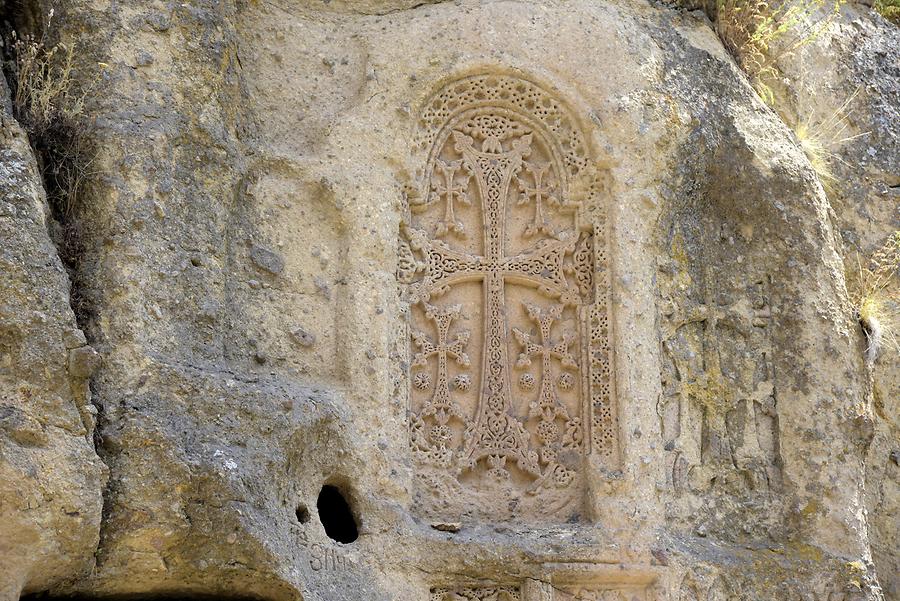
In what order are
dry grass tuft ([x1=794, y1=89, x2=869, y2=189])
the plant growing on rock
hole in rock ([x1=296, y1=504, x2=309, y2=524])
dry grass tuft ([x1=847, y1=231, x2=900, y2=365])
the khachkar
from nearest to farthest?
1. the plant growing on rock
2. hole in rock ([x1=296, y1=504, x2=309, y2=524])
3. the khachkar
4. dry grass tuft ([x1=847, y1=231, x2=900, y2=365])
5. dry grass tuft ([x1=794, y1=89, x2=869, y2=189])

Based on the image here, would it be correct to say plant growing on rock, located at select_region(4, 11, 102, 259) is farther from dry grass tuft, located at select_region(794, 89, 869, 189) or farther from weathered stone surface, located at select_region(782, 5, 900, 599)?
weathered stone surface, located at select_region(782, 5, 900, 599)

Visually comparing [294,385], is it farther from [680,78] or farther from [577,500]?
[680,78]

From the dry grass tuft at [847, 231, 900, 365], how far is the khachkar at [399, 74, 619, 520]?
5.16 feet

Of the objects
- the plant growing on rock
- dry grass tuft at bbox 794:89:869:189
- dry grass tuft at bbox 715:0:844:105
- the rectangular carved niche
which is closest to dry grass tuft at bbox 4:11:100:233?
the plant growing on rock

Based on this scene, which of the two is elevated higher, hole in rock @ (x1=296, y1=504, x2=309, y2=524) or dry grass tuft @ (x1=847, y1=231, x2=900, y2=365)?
dry grass tuft @ (x1=847, y1=231, x2=900, y2=365)

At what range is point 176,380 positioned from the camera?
6.46 m

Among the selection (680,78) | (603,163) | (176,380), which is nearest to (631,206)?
(603,163)

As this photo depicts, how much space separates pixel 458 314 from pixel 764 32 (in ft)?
9.13

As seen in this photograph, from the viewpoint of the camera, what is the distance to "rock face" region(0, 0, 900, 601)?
647cm

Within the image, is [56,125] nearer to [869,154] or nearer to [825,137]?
[825,137]

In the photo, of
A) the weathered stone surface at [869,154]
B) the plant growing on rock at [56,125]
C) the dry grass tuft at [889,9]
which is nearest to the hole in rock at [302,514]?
the plant growing on rock at [56,125]

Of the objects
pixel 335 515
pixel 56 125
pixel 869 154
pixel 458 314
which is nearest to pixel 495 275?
pixel 458 314

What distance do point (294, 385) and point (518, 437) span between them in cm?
125

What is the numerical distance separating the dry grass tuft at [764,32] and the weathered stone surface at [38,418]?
4467 millimetres
